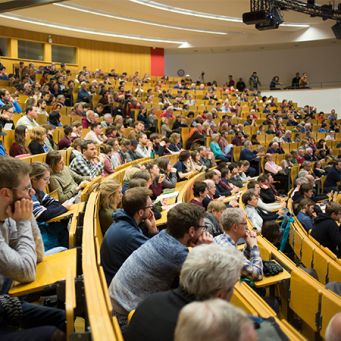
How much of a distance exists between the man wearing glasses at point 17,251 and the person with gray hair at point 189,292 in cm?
43

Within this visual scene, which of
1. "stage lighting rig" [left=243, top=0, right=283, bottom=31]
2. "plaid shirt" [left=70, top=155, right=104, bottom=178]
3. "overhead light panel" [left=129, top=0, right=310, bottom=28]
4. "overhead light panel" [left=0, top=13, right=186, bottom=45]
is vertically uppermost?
"overhead light panel" [left=129, top=0, right=310, bottom=28]

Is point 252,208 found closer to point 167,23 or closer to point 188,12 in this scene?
point 188,12

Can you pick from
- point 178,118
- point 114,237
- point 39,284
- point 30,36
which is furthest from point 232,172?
point 30,36

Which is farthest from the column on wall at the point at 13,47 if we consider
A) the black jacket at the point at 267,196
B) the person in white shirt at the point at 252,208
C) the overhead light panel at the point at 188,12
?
the person in white shirt at the point at 252,208

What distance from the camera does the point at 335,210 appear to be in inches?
175

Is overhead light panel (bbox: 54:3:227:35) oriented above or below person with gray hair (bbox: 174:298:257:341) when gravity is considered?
above

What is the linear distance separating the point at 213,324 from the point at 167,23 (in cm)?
1543

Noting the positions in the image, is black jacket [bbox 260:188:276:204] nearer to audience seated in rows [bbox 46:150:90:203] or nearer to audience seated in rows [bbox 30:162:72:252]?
audience seated in rows [bbox 46:150:90:203]

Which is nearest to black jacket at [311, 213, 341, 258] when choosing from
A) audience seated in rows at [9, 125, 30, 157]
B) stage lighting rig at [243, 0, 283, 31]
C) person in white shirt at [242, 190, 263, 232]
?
person in white shirt at [242, 190, 263, 232]

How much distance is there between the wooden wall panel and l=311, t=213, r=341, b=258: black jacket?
42.1 ft

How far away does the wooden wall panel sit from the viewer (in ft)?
50.8

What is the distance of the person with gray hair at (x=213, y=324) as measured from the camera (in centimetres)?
99

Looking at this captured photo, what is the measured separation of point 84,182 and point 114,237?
1993mm

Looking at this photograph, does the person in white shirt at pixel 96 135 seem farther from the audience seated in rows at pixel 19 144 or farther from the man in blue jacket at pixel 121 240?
the man in blue jacket at pixel 121 240
